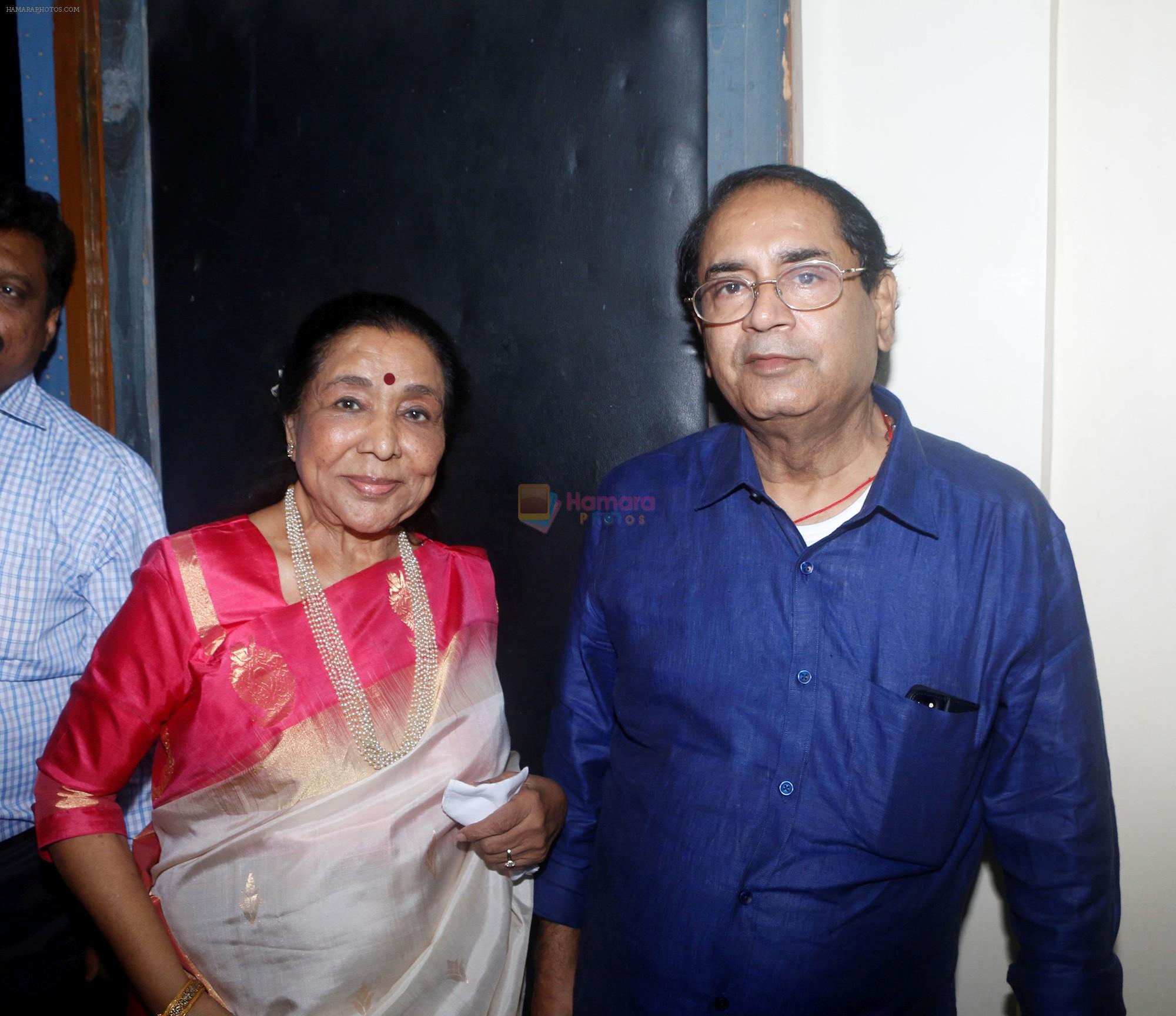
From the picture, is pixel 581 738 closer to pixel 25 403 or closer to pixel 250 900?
pixel 250 900

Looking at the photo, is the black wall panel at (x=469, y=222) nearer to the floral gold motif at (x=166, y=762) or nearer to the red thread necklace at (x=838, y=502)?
the red thread necklace at (x=838, y=502)

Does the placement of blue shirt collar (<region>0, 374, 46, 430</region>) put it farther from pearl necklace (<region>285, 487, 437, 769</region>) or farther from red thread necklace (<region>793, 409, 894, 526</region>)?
red thread necklace (<region>793, 409, 894, 526</region>)

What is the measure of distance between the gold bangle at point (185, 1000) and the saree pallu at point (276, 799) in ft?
0.10

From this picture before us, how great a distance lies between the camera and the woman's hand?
1.35 meters

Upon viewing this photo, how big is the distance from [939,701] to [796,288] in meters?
0.65

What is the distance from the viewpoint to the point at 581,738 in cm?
147

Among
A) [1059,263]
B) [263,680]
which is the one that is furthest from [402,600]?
[1059,263]

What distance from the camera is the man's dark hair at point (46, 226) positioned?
1.73 meters

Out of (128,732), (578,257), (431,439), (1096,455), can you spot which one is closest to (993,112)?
(1096,455)

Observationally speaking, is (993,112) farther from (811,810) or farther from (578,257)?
(811,810)

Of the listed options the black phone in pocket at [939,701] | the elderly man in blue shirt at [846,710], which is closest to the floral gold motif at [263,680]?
the elderly man in blue shirt at [846,710]

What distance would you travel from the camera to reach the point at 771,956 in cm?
117

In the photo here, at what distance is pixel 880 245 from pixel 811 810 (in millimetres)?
883

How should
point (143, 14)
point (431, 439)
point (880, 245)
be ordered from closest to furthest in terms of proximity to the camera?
point (880, 245) → point (431, 439) → point (143, 14)
